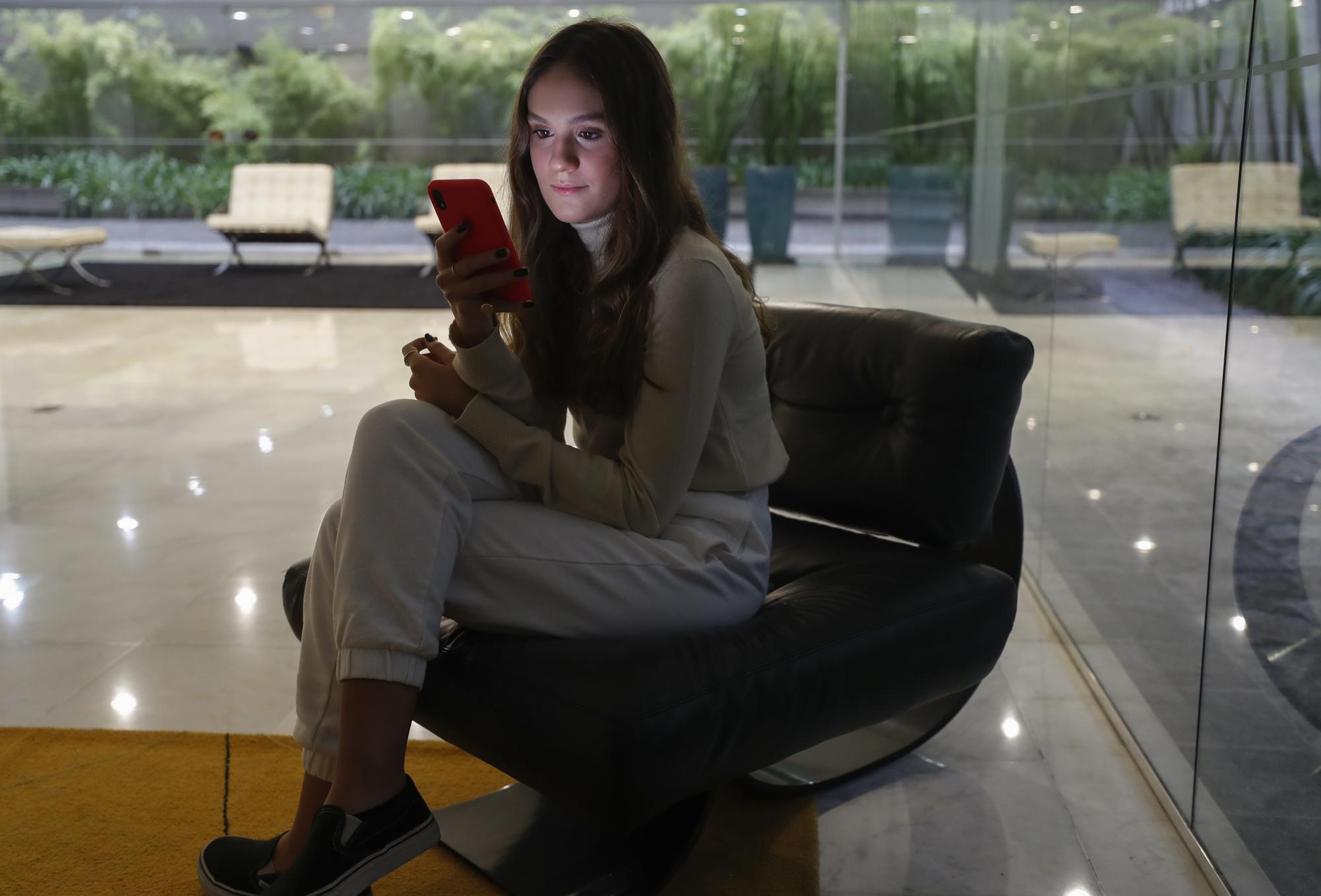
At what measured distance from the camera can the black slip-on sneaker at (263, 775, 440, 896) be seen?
1.34 meters

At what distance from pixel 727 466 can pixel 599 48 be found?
0.57 metres

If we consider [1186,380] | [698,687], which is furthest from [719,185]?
[698,687]

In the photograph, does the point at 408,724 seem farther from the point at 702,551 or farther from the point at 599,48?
the point at 599,48

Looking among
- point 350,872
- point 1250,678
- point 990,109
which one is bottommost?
point 350,872

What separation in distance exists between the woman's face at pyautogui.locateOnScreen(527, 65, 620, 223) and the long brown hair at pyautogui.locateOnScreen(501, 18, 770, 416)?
12 mm

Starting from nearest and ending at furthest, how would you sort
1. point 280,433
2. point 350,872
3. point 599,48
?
point 350,872, point 599,48, point 280,433

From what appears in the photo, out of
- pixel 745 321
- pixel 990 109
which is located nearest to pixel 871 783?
pixel 745 321

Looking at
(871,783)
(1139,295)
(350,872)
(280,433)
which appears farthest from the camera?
(280,433)

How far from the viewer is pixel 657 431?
1468 millimetres

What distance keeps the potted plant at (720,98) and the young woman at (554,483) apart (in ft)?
29.4

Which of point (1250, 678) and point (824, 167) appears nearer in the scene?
point (1250, 678)

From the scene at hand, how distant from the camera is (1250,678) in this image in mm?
1571

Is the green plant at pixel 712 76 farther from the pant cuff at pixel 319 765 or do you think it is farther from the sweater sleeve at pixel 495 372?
the pant cuff at pixel 319 765

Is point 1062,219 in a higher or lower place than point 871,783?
higher
